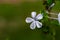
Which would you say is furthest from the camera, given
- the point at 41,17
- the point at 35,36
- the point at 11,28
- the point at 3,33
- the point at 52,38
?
the point at 11,28

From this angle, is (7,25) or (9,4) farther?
(9,4)

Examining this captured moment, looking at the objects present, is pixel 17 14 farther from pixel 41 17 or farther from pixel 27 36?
pixel 41 17

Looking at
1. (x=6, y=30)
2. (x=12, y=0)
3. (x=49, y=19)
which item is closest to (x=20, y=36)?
(x=6, y=30)

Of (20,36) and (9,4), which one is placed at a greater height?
(9,4)

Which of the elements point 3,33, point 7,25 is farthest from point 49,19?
point 7,25

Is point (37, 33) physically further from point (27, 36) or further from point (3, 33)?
point (3, 33)

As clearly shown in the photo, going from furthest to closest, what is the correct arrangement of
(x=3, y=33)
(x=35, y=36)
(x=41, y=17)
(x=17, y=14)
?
1. (x=17, y=14)
2. (x=3, y=33)
3. (x=35, y=36)
4. (x=41, y=17)
